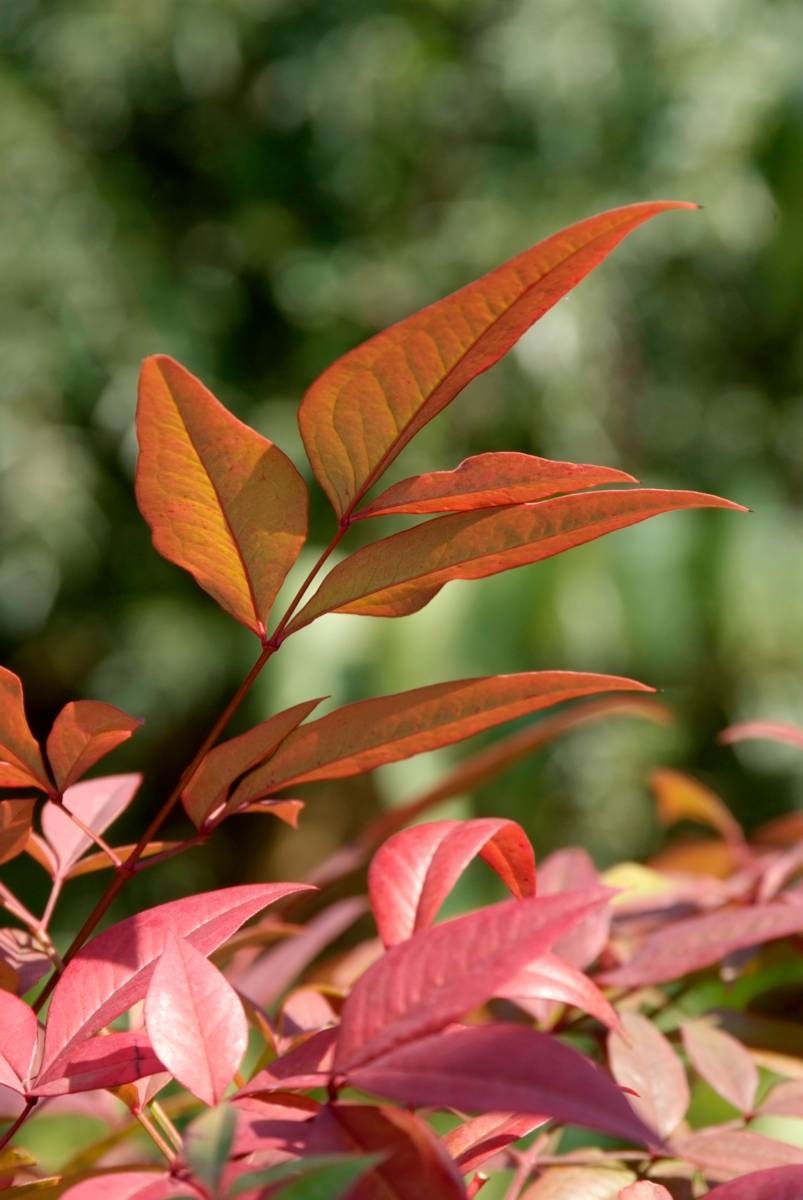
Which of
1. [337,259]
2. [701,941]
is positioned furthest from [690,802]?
[337,259]

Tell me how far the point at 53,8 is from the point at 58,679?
1203mm

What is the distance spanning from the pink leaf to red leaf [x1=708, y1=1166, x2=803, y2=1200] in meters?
0.09

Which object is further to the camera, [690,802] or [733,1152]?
[690,802]

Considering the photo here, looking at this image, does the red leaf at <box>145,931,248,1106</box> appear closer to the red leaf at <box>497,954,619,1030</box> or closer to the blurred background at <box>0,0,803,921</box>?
the red leaf at <box>497,954,619,1030</box>

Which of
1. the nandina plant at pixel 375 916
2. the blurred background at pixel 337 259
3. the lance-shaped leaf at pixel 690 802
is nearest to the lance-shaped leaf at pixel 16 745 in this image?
the nandina plant at pixel 375 916

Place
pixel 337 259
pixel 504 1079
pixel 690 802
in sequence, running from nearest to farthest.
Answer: pixel 504 1079 → pixel 690 802 → pixel 337 259

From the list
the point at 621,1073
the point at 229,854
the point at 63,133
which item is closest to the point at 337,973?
the point at 621,1073

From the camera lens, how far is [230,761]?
0.13 metres

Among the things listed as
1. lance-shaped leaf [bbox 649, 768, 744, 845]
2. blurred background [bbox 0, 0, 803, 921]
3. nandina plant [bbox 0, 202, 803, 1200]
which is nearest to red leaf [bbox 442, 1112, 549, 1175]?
nandina plant [bbox 0, 202, 803, 1200]

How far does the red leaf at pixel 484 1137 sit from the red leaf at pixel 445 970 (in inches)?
0.8

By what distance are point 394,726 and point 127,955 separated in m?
0.04

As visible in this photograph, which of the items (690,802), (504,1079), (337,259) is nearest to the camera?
(504,1079)

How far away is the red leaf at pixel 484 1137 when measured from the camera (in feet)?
0.36

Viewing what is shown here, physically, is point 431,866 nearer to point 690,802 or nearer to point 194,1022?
Result: point 194,1022
